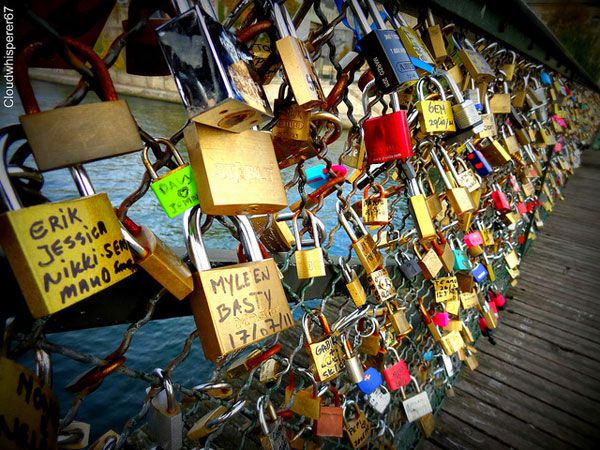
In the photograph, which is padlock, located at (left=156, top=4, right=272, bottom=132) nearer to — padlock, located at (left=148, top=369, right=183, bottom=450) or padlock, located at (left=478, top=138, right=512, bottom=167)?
padlock, located at (left=148, top=369, right=183, bottom=450)

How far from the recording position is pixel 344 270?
650 millimetres

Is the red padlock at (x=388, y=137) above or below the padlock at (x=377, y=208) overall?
above

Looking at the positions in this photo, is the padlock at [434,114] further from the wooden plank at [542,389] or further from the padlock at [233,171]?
the wooden plank at [542,389]

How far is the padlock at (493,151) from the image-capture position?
1.15 meters

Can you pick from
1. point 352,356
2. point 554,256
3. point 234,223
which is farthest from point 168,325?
point 554,256

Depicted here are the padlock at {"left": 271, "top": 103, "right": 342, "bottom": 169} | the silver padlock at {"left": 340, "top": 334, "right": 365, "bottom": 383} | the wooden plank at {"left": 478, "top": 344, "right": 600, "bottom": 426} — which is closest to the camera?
the padlock at {"left": 271, "top": 103, "right": 342, "bottom": 169}

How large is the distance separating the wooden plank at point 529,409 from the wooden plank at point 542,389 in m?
0.03

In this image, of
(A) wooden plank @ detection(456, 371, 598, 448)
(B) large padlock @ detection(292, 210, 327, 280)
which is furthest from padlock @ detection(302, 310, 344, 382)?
(A) wooden plank @ detection(456, 371, 598, 448)

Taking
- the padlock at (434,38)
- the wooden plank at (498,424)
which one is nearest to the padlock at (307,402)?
the padlock at (434,38)

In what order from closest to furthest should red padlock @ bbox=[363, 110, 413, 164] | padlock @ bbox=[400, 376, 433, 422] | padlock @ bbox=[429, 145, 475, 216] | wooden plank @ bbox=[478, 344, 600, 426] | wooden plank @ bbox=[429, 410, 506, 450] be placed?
red padlock @ bbox=[363, 110, 413, 164]
padlock @ bbox=[429, 145, 475, 216]
padlock @ bbox=[400, 376, 433, 422]
wooden plank @ bbox=[429, 410, 506, 450]
wooden plank @ bbox=[478, 344, 600, 426]

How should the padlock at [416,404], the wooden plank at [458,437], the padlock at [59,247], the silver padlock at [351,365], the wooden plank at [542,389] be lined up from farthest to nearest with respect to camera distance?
the wooden plank at [542,389] → the wooden plank at [458,437] → the padlock at [416,404] → the silver padlock at [351,365] → the padlock at [59,247]

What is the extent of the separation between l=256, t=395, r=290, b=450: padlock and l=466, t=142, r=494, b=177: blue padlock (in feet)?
3.09

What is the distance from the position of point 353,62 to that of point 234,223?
32 centimetres

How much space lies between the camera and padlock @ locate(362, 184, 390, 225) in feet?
2.32
